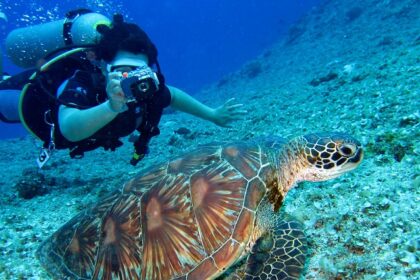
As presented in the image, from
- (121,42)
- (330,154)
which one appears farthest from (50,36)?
(330,154)

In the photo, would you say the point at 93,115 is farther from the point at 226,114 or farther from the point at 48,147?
the point at 226,114

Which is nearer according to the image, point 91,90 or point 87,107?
point 87,107

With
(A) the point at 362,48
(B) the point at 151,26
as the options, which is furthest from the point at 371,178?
(B) the point at 151,26

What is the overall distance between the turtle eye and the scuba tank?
139 inches

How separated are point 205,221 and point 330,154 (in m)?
1.26

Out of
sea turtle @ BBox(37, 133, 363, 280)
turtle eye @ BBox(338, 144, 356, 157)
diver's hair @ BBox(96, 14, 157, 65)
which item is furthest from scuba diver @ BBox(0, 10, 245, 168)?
turtle eye @ BBox(338, 144, 356, 157)

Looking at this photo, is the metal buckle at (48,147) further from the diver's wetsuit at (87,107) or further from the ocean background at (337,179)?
the ocean background at (337,179)

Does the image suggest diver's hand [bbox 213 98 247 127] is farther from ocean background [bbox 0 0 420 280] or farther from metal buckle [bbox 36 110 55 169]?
metal buckle [bbox 36 110 55 169]

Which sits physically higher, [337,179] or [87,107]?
[87,107]

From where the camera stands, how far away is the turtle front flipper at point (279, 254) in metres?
2.17

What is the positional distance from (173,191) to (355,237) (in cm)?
157

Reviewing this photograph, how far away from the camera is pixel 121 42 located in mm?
3299

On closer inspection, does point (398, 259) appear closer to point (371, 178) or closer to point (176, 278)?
point (371, 178)

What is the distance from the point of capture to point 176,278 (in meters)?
2.19
